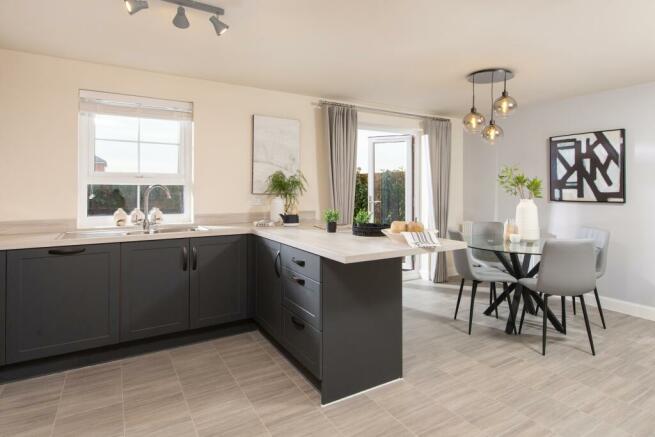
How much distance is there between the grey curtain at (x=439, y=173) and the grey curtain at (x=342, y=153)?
129 centimetres

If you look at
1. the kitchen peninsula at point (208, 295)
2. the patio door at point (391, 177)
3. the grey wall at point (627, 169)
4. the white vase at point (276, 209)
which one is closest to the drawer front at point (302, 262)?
the kitchen peninsula at point (208, 295)

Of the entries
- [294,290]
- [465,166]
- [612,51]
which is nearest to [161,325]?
[294,290]

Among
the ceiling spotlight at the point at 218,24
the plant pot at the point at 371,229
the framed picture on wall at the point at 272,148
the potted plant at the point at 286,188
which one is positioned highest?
the ceiling spotlight at the point at 218,24

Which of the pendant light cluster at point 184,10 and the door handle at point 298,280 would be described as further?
the door handle at point 298,280

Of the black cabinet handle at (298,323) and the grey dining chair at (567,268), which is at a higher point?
the grey dining chair at (567,268)

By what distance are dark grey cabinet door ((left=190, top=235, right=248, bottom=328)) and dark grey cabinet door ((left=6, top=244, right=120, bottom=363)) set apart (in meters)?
0.56

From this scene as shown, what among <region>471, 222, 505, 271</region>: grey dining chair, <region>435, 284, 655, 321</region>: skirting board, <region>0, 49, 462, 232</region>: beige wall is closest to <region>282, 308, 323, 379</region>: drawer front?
<region>0, 49, 462, 232</region>: beige wall

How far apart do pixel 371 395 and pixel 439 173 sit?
3.55 meters

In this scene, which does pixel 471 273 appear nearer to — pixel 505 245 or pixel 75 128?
pixel 505 245

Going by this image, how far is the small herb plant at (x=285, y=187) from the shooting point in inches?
153

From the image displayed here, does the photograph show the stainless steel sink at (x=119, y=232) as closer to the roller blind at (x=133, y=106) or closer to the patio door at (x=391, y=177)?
the roller blind at (x=133, y=106)

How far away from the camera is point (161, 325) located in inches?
117

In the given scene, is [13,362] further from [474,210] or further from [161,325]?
[474,210]

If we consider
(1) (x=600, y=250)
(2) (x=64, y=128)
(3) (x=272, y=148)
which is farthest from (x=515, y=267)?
(2) (x=64, y=128)
